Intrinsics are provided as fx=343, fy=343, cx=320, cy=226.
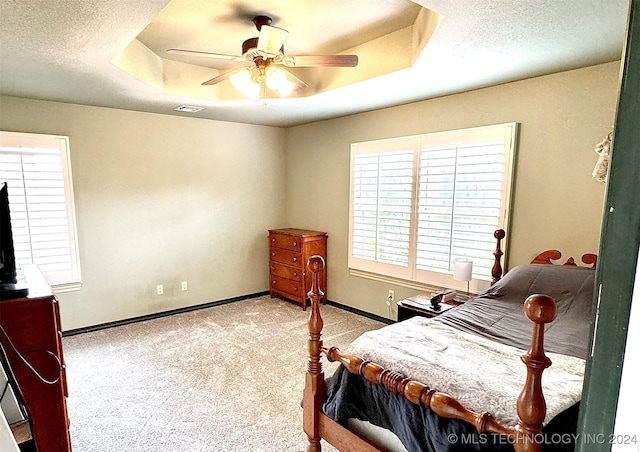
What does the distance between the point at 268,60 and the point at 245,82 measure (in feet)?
1.08

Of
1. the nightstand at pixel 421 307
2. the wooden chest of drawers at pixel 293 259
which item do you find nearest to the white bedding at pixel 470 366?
the nightstand at pixel 421 307

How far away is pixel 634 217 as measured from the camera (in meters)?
0.52

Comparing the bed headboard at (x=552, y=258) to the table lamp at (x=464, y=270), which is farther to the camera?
the table lamp at (x=464, y=270)

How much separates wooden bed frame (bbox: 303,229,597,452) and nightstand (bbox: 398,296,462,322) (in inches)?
50.5

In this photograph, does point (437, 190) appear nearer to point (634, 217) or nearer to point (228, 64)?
point (228, 64)

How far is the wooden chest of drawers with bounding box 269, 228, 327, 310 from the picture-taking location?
4340 millimetres

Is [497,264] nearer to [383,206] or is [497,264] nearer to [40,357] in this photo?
[383,206]

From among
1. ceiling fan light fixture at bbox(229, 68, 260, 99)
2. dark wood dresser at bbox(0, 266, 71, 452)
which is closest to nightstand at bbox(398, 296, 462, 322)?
ceiling fan light fixture at bbox(229, 68, 260, 99)

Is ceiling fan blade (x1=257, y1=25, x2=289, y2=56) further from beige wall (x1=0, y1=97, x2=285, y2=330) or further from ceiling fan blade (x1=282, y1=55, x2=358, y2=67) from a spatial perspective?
beige wall (x1=0, y1=97, x2=285, y2=330)

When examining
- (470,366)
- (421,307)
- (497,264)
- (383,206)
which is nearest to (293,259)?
(383,206)

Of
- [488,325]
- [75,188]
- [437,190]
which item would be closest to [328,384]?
[488,325]

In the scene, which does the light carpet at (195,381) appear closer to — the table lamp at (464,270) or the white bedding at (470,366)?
the white bedding at (470,366)

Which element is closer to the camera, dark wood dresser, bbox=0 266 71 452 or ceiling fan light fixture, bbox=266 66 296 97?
dark wood dresser, bbox=0 266 71 452

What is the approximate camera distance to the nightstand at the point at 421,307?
2756 mm
